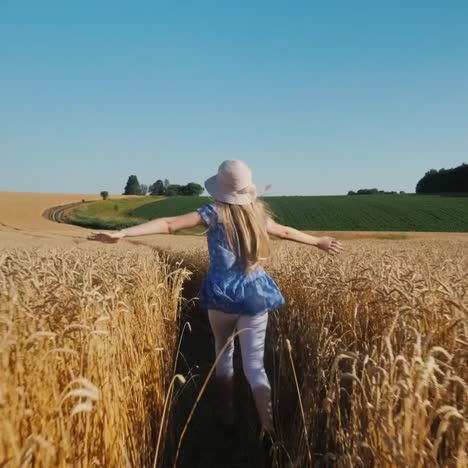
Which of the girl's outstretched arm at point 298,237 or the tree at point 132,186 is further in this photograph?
the tree at point 132,186

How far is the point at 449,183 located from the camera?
8162 centimetres

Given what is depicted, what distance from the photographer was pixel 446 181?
3246 inches

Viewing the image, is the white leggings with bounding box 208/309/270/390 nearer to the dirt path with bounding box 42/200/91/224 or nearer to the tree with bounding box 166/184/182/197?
the dirt path with bounding box 42/200/91/224

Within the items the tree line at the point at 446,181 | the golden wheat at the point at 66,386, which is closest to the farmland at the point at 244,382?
the golden wheat at the point at 66,386

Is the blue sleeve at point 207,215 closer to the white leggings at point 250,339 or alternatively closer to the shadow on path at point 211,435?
the white leggings at point 250,339

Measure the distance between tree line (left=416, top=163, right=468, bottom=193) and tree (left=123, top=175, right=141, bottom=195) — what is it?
2552 inches

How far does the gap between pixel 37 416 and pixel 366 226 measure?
48.0 metres

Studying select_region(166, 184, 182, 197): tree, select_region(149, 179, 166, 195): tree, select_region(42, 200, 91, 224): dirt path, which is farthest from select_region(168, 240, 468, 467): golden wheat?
select_region(149, 179, 166, 195): tree

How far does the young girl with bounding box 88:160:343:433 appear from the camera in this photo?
327cm

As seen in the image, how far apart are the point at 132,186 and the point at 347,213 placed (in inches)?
3058

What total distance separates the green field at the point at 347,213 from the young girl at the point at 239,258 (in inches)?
1403

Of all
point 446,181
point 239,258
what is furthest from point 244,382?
point 446,181

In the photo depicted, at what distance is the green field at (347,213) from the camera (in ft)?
155

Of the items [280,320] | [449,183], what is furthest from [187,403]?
[449,183]
